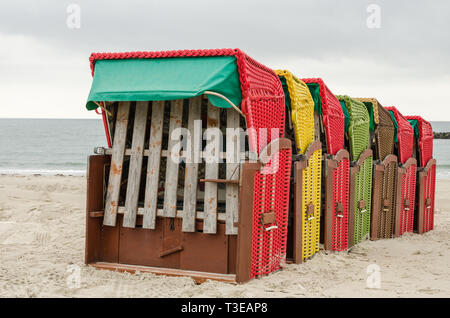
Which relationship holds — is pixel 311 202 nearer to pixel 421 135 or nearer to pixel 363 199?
pixel 363 199

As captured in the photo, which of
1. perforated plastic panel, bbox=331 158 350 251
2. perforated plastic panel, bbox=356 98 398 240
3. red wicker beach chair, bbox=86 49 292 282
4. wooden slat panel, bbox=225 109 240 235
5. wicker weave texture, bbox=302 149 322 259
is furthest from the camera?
perforated plastic panel, bbox=356 98 398 240

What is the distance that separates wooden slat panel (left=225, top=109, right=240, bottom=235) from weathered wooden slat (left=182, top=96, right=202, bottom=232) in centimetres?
38

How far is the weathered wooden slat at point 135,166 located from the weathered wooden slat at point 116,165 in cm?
13

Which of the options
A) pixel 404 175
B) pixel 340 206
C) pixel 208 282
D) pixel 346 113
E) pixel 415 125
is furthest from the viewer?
pixel 415 125

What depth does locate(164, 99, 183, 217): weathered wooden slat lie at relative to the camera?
5.80m

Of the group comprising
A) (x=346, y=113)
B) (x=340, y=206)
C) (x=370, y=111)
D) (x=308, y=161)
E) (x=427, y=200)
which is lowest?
(x=427, y=200)

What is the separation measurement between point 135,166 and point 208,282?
1.64 metres

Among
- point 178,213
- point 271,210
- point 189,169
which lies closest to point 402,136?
point 271,210

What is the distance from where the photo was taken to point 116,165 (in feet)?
20.0

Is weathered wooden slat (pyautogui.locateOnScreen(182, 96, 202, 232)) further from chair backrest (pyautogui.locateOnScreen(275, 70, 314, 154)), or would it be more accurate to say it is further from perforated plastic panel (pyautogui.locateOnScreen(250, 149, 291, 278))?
chair backrest (pyautogui.locateOnScreen(275, 70, 314, 154))

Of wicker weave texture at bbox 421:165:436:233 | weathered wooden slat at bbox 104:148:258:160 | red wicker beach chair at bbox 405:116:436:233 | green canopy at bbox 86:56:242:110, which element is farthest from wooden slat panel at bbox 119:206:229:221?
wicker weave texture at bbox 421:165:436:233

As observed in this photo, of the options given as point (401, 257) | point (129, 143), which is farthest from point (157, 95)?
point (401, 257)

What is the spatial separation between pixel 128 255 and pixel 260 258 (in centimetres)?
164

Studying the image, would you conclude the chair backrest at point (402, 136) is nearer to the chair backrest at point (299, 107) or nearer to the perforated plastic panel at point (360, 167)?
the perforated plastic panel at point (360, 167)
